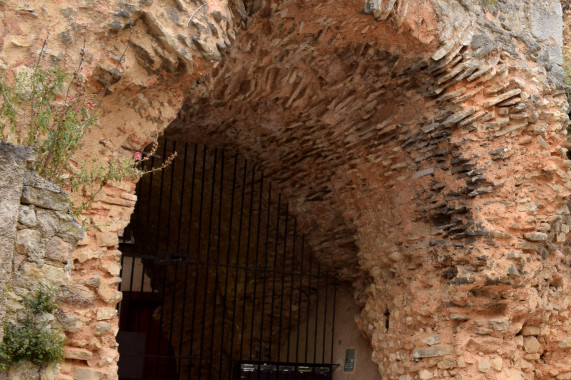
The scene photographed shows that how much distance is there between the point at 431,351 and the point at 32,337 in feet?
13.1

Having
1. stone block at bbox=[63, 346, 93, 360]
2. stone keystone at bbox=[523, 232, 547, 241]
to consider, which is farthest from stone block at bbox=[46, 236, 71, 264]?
stone keystone at bbox=[523, 232, 547, 241]

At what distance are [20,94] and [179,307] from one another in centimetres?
533

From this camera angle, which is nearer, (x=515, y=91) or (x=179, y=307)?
(x=515, y=91)

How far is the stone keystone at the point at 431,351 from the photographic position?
5613mm

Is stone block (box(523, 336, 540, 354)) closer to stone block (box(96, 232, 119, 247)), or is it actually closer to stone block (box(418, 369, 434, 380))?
stone block (box(418, 369, 434, 380))

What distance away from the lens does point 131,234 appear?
9.12 meters

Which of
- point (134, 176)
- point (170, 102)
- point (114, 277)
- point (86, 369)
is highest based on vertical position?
point (170, 102)

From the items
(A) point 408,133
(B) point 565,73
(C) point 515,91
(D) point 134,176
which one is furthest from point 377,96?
(D) point 134,176

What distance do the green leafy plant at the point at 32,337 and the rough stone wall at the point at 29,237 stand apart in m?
0.02

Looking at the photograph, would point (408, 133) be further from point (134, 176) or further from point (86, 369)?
point (86, 369)

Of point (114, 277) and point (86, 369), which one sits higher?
point (114, 277)

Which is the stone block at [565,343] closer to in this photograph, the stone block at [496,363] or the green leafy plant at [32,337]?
the stone block at [496,363]

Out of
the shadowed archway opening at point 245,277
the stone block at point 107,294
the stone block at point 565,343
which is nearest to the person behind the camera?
the stone block at point 107,294

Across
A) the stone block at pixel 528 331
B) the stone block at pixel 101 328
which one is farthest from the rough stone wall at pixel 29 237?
the stone block at pixel 528 331
